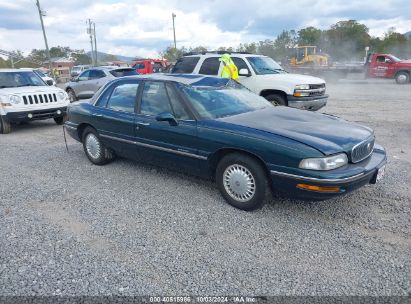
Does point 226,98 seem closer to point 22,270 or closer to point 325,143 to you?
point 325,143

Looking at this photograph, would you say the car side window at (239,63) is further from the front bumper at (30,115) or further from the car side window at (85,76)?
the car side window at (85,76)

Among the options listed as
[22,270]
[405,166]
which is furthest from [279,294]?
[405,166]

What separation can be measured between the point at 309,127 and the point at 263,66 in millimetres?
A: 6116

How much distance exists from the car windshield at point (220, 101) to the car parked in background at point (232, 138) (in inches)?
0.5

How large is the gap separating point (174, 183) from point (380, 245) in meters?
2.70

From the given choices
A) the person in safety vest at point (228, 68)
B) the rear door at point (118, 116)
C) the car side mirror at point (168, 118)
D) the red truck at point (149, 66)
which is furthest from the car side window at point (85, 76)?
the car side mirror at point (168, 118)

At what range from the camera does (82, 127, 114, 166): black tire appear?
567cm

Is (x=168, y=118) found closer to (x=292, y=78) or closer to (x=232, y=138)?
(x=232, y=138)

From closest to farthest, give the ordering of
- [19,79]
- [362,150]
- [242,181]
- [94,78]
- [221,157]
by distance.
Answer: [362,150] < [242,181] < [221,157] < [19,79] < [94,78]

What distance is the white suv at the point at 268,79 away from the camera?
8594 mm

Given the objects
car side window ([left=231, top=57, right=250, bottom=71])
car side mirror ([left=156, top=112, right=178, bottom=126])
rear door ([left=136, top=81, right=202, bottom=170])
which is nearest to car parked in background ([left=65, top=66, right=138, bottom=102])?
car side window ([left=231, top=57, right=250, bottom=71])

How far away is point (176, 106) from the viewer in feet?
14.6

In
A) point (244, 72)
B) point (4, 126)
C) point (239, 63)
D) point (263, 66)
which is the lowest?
point (4, 126)

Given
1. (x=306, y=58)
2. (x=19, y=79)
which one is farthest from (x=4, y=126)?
(x=306, y=58)
